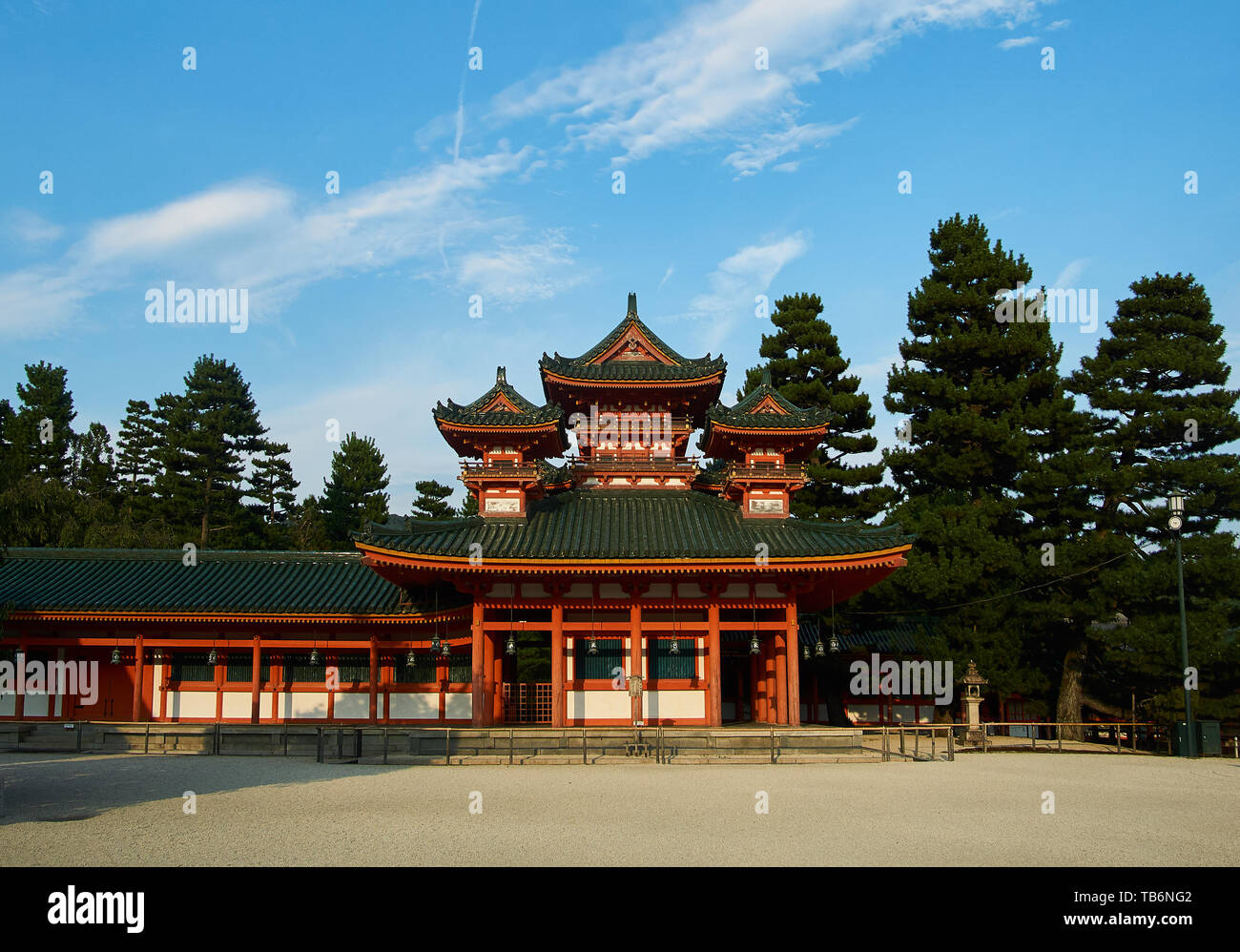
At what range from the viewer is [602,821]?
13195mm

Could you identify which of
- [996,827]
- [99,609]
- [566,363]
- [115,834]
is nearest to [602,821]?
[996,827]

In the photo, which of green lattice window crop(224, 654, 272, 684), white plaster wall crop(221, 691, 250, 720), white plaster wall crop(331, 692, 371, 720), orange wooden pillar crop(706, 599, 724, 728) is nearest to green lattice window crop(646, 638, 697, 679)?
orange wooden pillar crop(706, 599, 724, 728)

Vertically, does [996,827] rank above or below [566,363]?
below

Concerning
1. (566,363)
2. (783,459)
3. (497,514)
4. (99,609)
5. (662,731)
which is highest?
(566,363)

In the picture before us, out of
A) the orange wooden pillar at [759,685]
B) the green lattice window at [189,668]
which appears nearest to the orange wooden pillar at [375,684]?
the green lattice window at [189,668]

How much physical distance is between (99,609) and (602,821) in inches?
892

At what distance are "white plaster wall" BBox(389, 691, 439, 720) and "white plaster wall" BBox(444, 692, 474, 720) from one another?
1.28 ft

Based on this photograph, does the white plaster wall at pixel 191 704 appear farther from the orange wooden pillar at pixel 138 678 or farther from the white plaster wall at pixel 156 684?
the orange wooden pillar at pixel 138 678

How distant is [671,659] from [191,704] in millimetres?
16419

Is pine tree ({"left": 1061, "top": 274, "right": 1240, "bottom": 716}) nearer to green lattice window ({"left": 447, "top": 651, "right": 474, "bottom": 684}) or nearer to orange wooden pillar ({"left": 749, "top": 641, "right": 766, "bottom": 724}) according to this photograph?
orange wooden pillar ({"left": 749, "top": 641, "right": 766, "bottom": 724})

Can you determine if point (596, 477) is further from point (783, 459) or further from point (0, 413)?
point (0, 413)

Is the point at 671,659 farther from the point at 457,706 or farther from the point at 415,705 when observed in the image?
the point at 415,705

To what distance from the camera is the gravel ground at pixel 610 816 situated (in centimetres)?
1092

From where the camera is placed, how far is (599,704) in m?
26.8
